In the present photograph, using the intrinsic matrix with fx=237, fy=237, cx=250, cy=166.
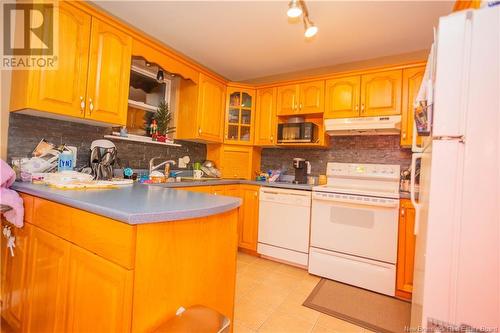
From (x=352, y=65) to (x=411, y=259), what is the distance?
222 cm

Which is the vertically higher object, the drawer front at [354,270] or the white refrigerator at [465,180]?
the white refrigerator at [465,180]

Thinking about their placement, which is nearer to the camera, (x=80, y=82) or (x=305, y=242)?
(x=80, y=82)

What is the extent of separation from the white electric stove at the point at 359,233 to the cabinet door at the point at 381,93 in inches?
24.3

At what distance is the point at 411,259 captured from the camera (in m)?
2.06

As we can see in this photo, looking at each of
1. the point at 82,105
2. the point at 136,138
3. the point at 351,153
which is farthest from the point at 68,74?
the point at 351,153

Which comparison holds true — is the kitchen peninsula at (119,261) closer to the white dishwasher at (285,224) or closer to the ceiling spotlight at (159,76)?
the white dishwasher at (285,224)

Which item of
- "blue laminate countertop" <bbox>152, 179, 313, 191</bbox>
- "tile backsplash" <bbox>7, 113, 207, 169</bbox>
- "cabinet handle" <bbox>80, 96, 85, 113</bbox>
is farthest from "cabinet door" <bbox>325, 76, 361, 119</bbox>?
"cabinet handle" <bbox>80, 96, 85, 113</bbox>

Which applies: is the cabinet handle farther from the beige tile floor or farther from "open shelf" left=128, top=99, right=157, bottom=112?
the beige tile floor

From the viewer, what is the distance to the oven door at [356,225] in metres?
2.12

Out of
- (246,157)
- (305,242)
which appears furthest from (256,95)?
(305,242)

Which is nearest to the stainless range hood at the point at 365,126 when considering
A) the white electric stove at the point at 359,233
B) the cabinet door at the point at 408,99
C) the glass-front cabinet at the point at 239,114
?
the cabinet door at the point at 408,99

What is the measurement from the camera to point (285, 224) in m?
2.67

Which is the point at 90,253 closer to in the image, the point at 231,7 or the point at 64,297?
the point at 64,297

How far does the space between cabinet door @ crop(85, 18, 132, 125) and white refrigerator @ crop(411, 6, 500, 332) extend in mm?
2210
